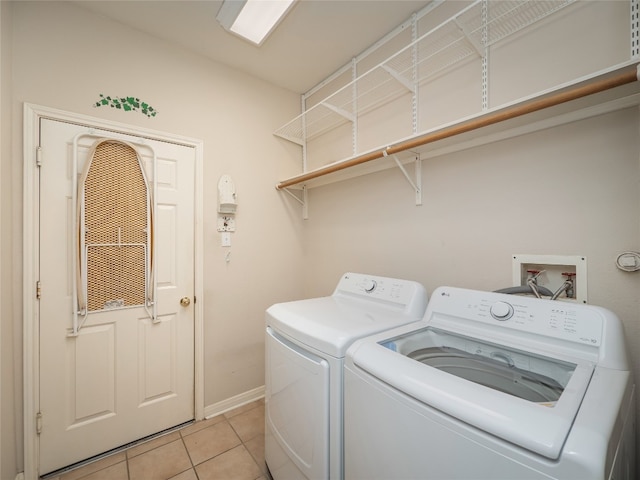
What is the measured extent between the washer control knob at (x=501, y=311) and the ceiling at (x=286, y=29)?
5.87ft

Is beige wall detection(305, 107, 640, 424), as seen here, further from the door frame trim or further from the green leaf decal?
the door frame trim

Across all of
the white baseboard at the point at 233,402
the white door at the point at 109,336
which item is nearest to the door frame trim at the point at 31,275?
the white door at the point at 109,336

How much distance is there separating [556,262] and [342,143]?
5.48ft

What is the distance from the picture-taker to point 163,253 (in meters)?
1.96

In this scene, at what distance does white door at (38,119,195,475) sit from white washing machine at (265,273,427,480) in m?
0.92

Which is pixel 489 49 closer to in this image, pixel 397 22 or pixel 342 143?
pixel 397 22

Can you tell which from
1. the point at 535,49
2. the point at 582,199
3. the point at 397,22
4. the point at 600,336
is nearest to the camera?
the point at 600,336

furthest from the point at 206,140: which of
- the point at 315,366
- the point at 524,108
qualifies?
the point at 524,108

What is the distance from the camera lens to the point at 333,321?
130 centimetres

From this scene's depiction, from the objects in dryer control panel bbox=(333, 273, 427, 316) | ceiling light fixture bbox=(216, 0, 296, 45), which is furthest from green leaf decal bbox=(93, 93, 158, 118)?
dryer control panel bbox=(333, 273, 427, 316)

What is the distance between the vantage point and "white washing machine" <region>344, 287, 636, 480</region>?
0.60 metres

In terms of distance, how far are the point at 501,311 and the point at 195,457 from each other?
6.46 feet

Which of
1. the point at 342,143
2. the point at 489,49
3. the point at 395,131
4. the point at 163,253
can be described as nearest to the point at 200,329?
the point at 163,253

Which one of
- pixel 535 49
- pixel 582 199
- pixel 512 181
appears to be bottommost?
pixel 582 199
